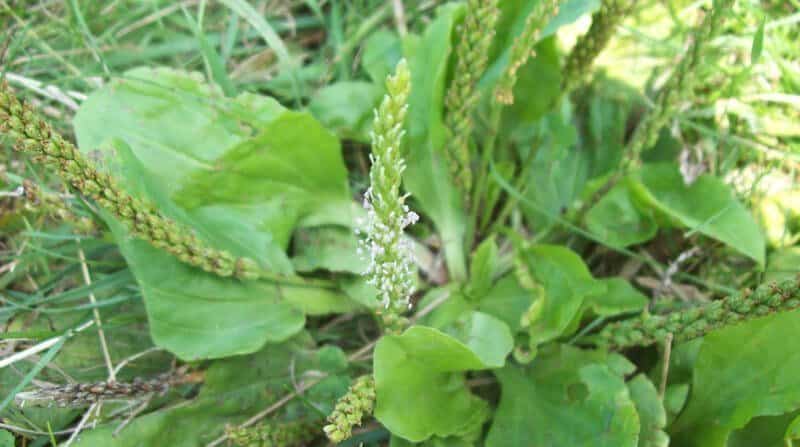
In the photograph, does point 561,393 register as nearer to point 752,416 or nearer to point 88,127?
point 752,416

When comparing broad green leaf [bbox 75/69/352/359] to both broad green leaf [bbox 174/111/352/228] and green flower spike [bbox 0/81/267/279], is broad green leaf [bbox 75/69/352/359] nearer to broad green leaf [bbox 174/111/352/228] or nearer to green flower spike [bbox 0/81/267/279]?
broad green leaf [bbox 174/111/352/228]

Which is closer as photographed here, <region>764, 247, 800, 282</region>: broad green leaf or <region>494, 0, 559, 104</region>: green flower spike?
<region>494, 0, 559, 104</region>: green flower spike

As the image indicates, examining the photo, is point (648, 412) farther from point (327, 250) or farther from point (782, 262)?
point (327, 250)

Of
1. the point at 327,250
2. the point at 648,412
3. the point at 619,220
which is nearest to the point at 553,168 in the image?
the point at 619,220

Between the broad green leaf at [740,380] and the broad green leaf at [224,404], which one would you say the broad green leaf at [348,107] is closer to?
the broad green leaf at [224,404]

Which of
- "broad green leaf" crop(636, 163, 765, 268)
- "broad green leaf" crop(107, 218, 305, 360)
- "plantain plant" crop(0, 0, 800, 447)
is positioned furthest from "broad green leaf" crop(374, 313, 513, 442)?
"broad green leaf" crop(636, 163, 765, 268)

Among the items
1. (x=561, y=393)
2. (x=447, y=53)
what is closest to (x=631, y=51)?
(x=447, y=53)
